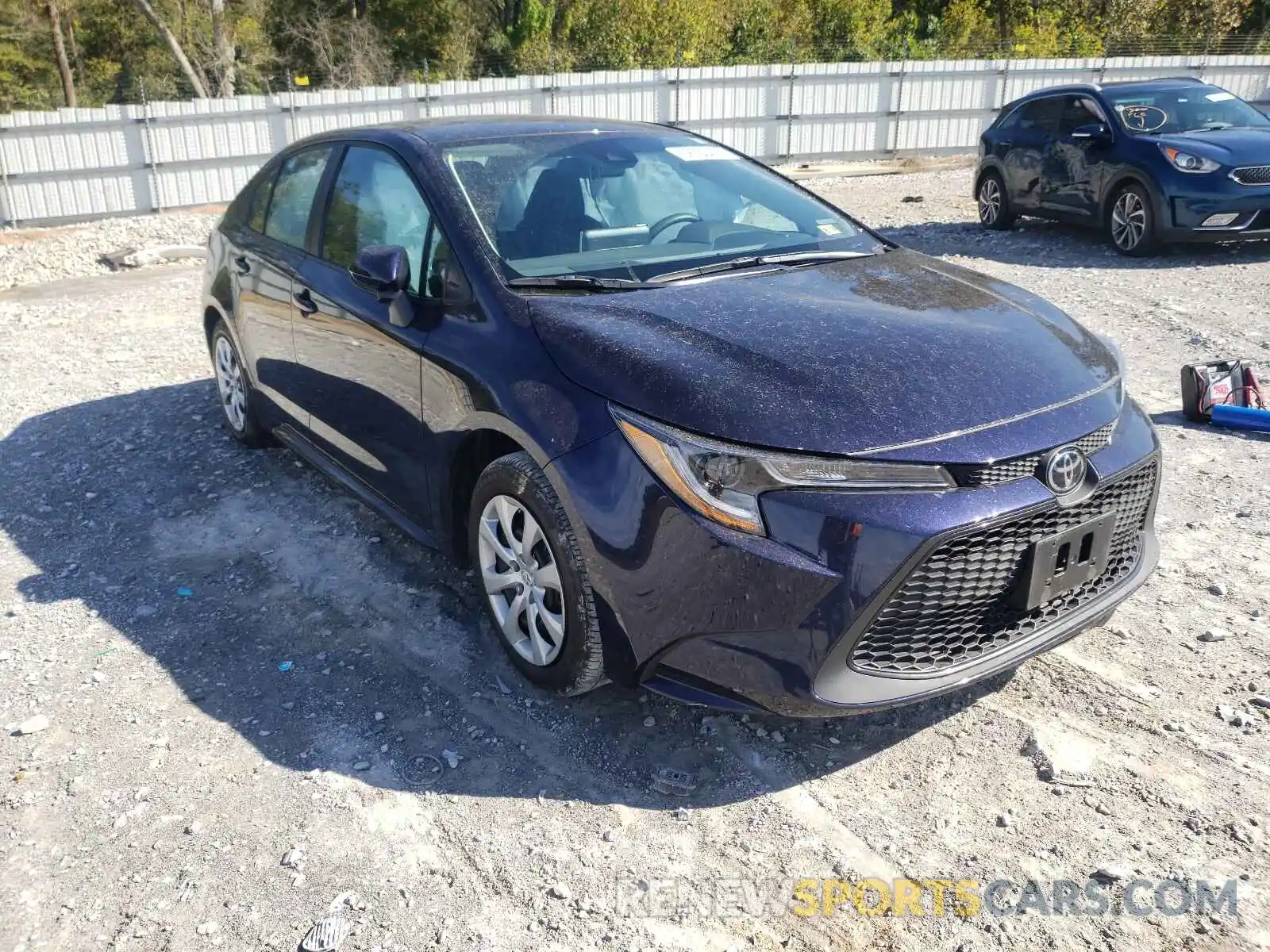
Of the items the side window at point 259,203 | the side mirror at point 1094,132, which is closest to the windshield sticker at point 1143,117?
the side mirror at point 1094,132

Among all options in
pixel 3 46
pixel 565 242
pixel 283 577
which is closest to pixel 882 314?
pixel 565 242

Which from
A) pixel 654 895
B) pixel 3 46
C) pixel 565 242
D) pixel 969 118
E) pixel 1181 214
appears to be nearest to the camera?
pixel 654 895

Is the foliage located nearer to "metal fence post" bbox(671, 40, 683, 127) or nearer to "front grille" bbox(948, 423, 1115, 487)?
"metal fence post" bbox(671, 40, 683, 127)

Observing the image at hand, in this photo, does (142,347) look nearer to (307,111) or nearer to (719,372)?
(719,372)

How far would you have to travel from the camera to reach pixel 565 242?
380cm

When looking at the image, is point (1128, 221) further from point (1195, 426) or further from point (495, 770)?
point (495, 770)

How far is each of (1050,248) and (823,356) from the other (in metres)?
9.00

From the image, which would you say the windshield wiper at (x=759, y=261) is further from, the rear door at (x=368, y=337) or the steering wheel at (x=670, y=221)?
the rear door at (x=368, y=337)

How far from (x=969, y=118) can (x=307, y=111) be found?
1314 centimetres

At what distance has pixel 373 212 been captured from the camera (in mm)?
4270

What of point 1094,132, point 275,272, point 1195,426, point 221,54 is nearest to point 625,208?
point 275,272

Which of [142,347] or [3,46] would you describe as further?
[3,46]

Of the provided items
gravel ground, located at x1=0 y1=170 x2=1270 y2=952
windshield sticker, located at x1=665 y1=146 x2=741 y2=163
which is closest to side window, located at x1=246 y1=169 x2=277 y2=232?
gravel ground, located at x1=0 y1=170 x2=1270 y2=952

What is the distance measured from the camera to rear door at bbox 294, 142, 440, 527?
12.5 feet
